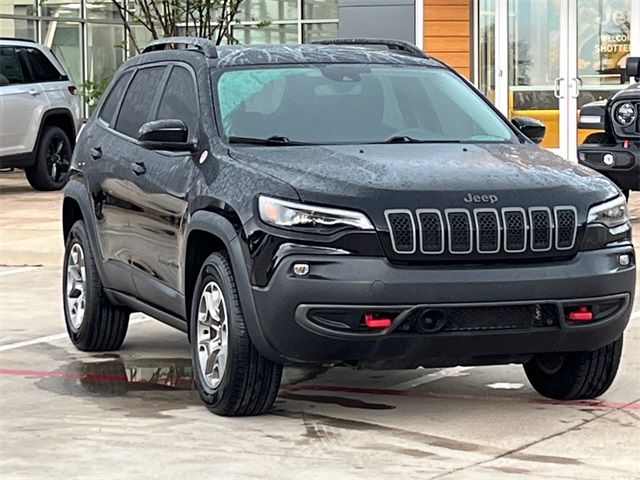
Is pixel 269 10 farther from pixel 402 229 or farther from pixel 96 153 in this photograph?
pixel 402 229

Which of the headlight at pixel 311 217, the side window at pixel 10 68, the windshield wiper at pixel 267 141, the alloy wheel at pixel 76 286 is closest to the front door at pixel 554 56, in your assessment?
the side window at pixel 10 68

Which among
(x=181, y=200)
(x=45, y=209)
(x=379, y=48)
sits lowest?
(x=45, y=209)

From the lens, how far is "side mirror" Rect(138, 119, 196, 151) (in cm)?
788

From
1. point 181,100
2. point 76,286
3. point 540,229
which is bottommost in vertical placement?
point 76,286

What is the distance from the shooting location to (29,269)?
45.2ft

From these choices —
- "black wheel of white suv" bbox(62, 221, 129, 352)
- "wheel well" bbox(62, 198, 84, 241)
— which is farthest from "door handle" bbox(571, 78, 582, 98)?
"black wheel of white suv" bbox(62, 221, 129, 352)

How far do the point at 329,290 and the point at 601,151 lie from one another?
938 cm

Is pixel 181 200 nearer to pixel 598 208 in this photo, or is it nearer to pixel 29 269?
pixel 598 208

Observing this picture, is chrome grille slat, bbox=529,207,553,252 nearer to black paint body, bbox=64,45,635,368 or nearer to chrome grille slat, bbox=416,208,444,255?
black paint body, bbox=64,45,635,368

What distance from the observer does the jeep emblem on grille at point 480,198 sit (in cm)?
699

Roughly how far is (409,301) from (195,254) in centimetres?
132

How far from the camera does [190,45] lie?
8625mm

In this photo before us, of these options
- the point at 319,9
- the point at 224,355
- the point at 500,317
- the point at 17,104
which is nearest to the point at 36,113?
the point at 17,104

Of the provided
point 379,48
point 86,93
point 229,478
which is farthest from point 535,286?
point 86,93
